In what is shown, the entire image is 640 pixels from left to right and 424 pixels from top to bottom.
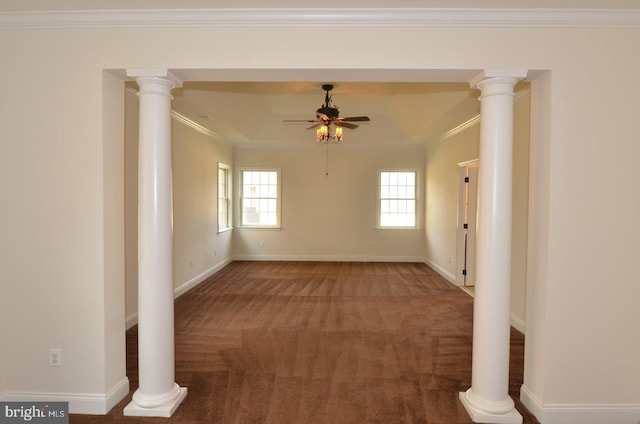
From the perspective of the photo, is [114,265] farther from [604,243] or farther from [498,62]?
[604,243]

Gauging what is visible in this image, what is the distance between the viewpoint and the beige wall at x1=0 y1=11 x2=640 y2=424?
8.59 feet

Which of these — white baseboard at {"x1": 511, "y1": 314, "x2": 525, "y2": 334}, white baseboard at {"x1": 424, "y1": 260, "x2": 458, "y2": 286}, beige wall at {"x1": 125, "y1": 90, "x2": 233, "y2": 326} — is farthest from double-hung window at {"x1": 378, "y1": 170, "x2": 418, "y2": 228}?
white baseboard at {"x1": 511, "y1": 314, "x2": 525, "y2": 334}

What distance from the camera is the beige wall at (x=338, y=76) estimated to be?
2.62m

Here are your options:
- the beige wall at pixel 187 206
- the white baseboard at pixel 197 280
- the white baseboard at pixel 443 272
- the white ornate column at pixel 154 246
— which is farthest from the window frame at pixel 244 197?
the white ornate column at pixel 154 246

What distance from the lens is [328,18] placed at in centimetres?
260

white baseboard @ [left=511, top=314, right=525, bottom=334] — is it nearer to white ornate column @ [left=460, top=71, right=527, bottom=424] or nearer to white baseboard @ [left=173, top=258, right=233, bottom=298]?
white ornate column @ [left=460, top=71, right=527, bottom=424]

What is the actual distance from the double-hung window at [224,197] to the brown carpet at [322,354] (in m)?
1.93

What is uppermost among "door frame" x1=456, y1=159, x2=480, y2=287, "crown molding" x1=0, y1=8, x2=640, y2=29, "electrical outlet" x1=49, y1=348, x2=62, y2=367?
"crown molding" x1=0, y1=8, x2=640, y2=29

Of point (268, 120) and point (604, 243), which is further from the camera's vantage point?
point (268, 120)

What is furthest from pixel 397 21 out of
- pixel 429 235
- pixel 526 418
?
pixel 429 235

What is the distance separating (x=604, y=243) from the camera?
266 cm

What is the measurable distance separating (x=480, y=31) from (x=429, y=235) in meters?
6.25

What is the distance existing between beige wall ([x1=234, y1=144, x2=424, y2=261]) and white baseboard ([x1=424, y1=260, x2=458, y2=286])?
731 mm

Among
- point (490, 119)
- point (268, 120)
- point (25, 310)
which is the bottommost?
point (25, 310)
